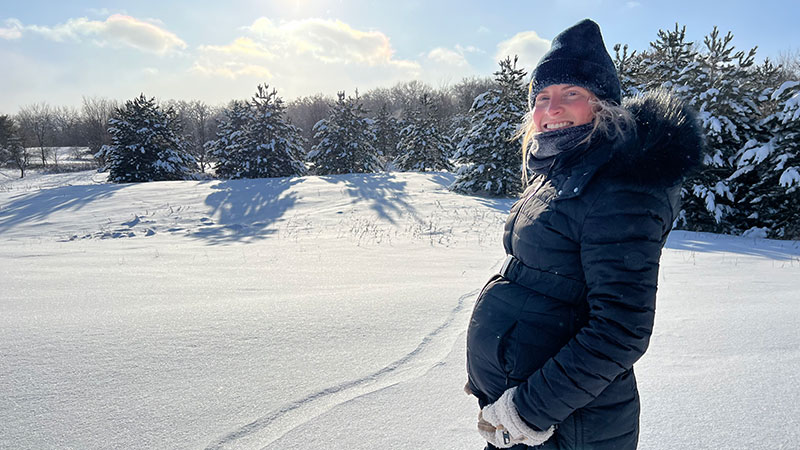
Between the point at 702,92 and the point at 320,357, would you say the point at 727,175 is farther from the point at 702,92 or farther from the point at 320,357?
the point at 320,357

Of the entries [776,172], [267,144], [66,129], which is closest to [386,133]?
Result: [267,144]

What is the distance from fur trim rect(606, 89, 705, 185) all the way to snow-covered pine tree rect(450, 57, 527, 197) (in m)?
15.2

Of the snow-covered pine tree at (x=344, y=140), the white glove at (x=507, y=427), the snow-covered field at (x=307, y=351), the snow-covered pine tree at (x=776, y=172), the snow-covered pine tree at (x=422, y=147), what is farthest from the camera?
the snow-covered pine tree at (x=422, y=147)

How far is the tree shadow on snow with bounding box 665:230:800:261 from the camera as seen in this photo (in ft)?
24.1

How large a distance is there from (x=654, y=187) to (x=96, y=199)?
15737 millimetres

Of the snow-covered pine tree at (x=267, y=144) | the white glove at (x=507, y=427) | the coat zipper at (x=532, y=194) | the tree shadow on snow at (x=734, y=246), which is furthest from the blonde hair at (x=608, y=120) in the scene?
the snow-covered pine tree at (x=267, y=144)

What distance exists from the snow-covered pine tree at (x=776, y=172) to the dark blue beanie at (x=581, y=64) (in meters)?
13.5

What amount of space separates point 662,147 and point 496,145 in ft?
53.0

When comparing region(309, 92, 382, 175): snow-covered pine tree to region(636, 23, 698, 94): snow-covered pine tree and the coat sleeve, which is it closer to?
region(636, 23, 698, 94): snow-covered pine tree

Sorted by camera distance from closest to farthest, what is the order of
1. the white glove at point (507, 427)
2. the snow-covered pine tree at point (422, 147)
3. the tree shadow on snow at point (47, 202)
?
the white glove at point (507, 427)
the tree shadow on snow at point (47, 202)
the snow-covered pine tree at point (422, 147)

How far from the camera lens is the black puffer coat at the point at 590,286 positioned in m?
1.13

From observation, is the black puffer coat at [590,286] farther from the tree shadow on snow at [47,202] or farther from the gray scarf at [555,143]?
the tree shadow on snow at [47,202]

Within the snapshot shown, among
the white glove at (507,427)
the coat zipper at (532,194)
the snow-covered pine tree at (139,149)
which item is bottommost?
the white glove at (507,427)

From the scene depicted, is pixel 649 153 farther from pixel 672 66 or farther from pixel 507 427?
pixel 672 66
